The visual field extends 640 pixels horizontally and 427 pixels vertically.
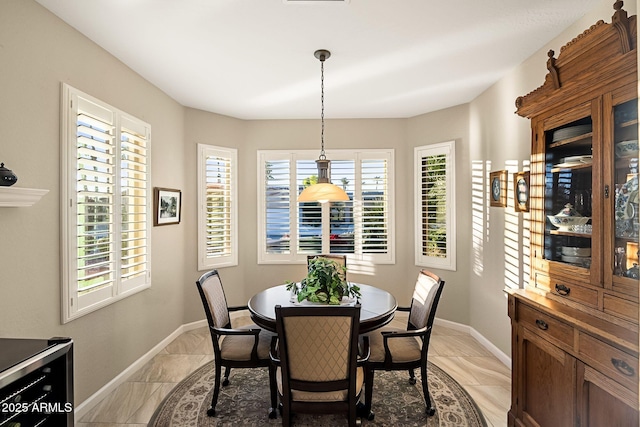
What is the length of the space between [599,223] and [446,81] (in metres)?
2.20

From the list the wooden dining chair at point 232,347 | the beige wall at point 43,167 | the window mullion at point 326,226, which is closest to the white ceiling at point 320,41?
the beige wall at point 43,167

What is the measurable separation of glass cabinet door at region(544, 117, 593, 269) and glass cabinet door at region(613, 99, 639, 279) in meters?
0.18

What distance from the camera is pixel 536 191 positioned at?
2.17 meters

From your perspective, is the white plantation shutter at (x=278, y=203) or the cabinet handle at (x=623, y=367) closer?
the cabinet handle at (x=623, y=367)

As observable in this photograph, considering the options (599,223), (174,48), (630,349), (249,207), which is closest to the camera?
(630,349)

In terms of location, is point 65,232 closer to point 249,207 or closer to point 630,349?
point 249,207

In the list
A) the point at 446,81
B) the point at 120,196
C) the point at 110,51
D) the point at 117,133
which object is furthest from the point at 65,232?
the point at 446,81

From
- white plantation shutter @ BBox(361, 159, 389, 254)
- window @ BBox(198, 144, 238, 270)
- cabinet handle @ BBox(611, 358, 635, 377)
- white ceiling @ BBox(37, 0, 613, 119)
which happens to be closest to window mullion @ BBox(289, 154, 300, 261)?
window @ BBox(198, 144, 238, 270)

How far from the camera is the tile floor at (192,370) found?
243cm

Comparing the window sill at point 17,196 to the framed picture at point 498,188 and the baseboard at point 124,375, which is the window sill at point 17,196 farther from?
the framed picture at point 498,188

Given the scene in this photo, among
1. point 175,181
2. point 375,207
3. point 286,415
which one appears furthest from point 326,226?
point 286,415

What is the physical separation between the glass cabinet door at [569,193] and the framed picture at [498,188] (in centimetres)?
109

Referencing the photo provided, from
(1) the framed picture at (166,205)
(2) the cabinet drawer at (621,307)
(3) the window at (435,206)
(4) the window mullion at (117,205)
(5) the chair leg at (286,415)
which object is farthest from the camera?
(3) the window at (435,206)

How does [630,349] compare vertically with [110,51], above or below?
below
